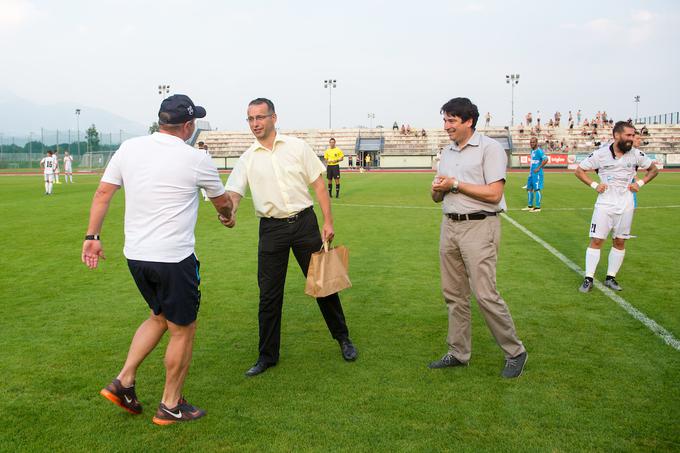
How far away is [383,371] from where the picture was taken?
4.80 metres

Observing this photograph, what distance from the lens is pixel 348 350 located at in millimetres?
5105

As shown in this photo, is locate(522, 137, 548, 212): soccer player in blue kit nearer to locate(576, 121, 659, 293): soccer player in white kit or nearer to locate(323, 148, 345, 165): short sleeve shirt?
locate(323, 148, 345, 165): short sleeve shirt

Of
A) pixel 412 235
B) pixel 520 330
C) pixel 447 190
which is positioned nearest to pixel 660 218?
pixel 412 235

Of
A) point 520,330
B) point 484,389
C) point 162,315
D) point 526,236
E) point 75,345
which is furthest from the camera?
point 526,236

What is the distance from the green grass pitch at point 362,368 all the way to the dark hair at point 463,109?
2.01m

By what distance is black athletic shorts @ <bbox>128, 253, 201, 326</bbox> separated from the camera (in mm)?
3713

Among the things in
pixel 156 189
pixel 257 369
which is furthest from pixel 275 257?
pixel 156 189

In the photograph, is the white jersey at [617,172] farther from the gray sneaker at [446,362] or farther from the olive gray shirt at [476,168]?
the gray sneaker at [446,362]

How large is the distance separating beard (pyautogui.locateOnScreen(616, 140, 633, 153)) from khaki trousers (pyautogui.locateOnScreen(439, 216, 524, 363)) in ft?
11.4

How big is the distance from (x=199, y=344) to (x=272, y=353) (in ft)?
3.12

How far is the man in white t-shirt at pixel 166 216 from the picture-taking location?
12.0ft

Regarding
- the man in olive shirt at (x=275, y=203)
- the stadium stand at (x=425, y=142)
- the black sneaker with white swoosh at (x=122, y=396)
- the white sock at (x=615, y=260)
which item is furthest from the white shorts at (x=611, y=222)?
the stadium stand at (x=425, y=142)

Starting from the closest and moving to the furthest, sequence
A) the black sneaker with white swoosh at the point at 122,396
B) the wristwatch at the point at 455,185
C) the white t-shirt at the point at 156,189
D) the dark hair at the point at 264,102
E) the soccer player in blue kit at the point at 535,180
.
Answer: the white t-shirt at the point at 156,189 < the black sneaker with white swoosh at the point at 122,396 < the wristwatch at the point at 455,185 < the dark hair at the point at 264,102 < the soccer player in blue kit at the point at 535,180

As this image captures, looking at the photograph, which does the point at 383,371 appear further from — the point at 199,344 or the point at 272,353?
the point at 199,344
